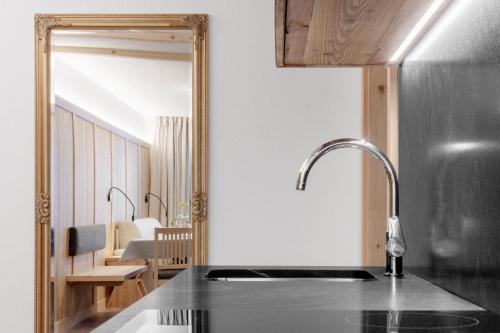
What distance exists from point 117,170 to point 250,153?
64cm

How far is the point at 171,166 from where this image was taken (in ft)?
10.2

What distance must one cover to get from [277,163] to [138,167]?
661mm

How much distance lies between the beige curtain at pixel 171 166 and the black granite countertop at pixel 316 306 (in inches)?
56.9

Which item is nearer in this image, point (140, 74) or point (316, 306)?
point (316, 306)

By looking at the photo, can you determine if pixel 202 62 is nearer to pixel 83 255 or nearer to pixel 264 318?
pixel 83 255

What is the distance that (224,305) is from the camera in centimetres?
119

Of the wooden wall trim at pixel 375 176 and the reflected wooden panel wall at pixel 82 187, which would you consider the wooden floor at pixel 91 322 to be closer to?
the reflected wooden panel wall at pixel 82 187

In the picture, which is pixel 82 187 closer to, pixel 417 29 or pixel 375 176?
pixel 375 176

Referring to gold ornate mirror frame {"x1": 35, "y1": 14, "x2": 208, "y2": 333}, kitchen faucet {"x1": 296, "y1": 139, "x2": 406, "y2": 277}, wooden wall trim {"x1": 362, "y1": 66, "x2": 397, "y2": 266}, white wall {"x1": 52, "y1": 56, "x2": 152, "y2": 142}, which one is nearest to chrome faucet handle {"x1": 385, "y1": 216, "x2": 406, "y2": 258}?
kitchen faucet {"x1": 296, "y1": 139, "x2": 406, "y2": 277}

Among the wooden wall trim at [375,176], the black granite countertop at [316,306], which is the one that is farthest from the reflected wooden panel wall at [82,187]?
the black granite countertop at [316,306]

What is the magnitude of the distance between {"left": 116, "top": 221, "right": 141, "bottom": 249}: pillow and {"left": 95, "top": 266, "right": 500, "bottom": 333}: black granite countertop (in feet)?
4.89

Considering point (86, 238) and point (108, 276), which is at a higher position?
point (86, 238)

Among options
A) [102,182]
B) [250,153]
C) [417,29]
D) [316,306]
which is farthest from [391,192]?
[102,182]

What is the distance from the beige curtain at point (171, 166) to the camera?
10.1 ft
